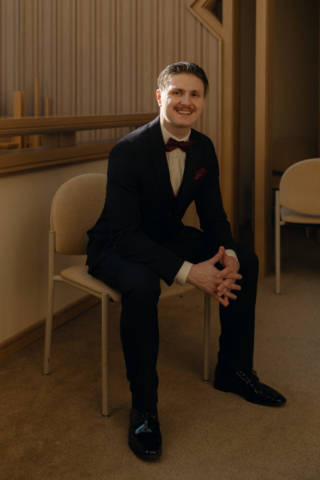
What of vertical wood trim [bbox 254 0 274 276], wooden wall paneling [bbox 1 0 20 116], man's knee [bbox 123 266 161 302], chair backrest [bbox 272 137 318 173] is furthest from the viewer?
chair backrest [bbox 272 137 318 173]

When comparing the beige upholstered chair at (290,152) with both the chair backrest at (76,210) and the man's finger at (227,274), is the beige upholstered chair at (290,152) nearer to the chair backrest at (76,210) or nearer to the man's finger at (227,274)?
the chair backrest at (76,210)

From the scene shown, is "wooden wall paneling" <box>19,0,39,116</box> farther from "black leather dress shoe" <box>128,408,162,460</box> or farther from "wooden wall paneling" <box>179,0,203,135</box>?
"black leather dress shoe" <box>128,408,162,460</box>

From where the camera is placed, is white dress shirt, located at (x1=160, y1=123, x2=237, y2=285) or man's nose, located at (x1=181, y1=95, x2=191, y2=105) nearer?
man's nose, located at (x1=181, y1=95, x2=191, y2=105)

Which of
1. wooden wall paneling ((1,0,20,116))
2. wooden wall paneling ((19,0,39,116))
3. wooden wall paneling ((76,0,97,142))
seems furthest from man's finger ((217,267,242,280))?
wooden wall paneling ((1,0,20,116))

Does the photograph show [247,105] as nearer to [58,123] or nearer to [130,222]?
[58,123]

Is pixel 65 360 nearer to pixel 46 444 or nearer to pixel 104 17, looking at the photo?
pixel 46 444

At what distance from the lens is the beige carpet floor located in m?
1.69

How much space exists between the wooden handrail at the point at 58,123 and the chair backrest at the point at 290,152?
182cm

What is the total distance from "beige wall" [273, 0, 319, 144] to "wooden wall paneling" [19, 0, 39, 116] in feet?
7.54

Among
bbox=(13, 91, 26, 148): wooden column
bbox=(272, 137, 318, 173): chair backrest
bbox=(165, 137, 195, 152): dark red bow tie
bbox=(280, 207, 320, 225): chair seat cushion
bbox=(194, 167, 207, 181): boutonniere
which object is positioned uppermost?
bbox=(13, 91, 26, 148): wooden column

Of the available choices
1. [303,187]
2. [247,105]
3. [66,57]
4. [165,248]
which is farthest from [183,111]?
[247,105]

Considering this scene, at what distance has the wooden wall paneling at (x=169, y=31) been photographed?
11.9ft

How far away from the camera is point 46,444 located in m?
1.80

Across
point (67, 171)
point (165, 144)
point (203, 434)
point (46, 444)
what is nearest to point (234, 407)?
point (203, 434)
